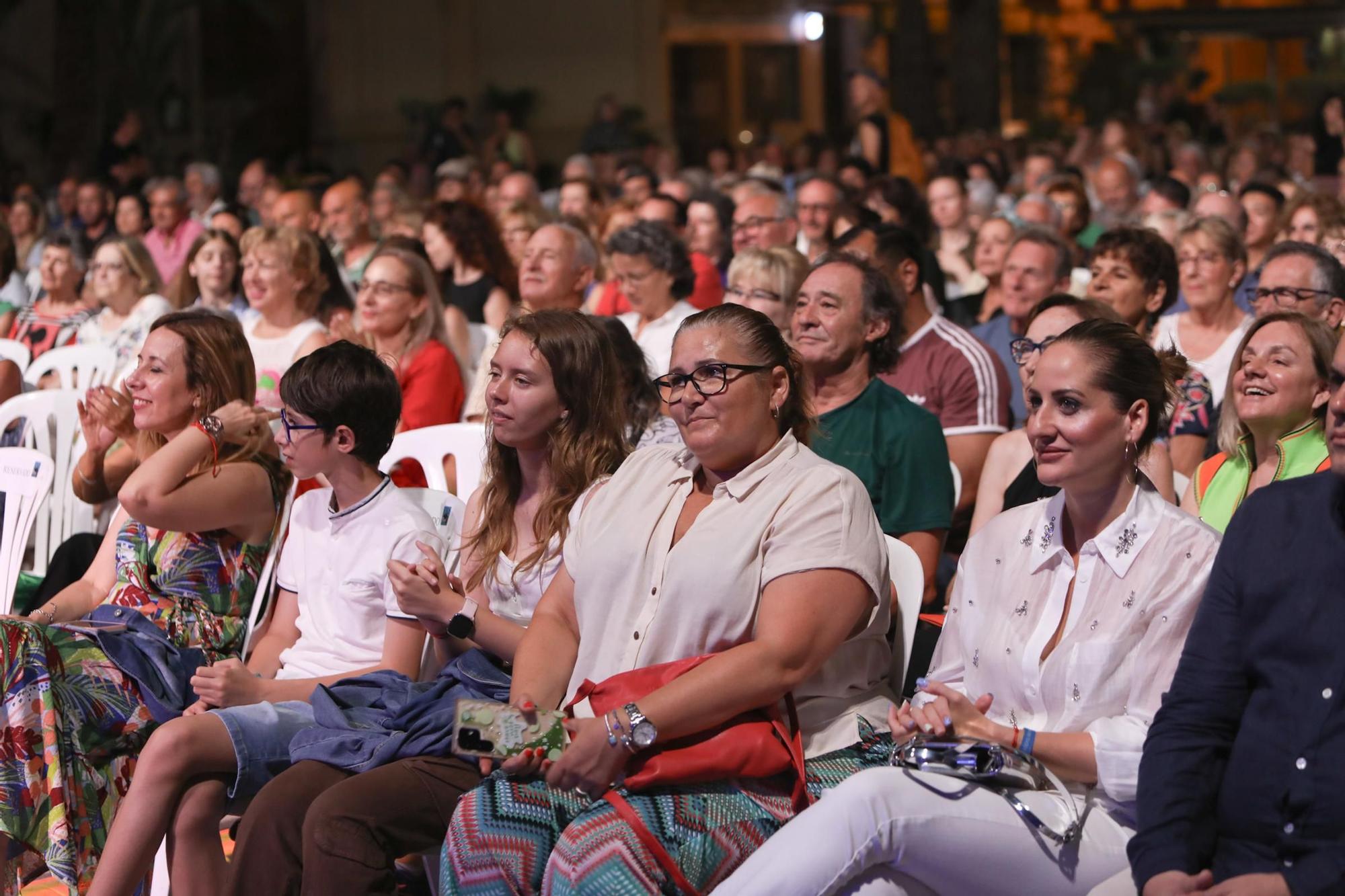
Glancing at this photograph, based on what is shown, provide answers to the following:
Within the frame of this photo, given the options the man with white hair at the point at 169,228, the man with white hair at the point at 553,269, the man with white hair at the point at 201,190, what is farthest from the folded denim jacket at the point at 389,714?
the man with white hair at the point at 201,190

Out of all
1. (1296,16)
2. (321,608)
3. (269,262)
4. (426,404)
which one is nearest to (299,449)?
(321,608)

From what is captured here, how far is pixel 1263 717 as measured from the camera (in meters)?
2.41

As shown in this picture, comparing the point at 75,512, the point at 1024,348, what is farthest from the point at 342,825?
the point at 75,512

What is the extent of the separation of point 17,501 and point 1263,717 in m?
3.25

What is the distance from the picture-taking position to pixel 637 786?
2.77 m

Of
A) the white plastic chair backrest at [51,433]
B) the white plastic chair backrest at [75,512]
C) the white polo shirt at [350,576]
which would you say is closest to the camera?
the white polo shirt at [350,576]

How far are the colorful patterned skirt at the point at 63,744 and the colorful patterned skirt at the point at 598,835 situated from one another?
3.30 ft

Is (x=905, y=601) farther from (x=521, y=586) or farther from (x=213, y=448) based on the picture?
(x=213, y=448)

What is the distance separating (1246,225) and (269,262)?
4.52m

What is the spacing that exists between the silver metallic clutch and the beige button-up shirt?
379mm

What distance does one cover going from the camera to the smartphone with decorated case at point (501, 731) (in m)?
2.72

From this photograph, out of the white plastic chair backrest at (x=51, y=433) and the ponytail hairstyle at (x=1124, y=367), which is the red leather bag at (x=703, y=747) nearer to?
the ponytail hairstyle at (x=1124, y=367)

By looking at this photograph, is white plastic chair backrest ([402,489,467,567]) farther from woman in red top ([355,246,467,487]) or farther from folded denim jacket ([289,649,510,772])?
woman in red top ([355,246,467,487])

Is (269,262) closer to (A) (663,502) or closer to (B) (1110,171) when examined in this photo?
(A) (663,502)
